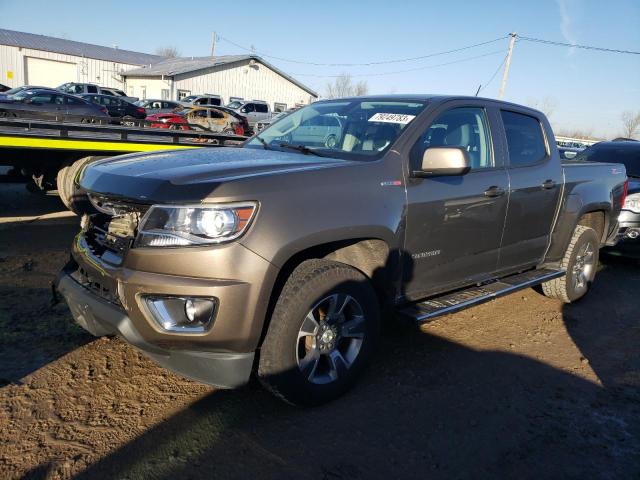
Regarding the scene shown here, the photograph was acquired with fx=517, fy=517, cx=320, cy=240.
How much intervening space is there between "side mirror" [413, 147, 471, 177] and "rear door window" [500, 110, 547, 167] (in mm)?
1152

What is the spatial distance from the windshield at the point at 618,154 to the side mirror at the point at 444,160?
542cm

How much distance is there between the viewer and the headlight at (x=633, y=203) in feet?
22.2

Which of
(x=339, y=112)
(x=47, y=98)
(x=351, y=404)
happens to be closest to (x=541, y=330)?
(x=351, y=404)

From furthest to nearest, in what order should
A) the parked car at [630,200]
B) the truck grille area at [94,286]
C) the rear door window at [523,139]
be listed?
the parked car at [630,200], the rear door window at [523,139], the truck grille area at [94,286]

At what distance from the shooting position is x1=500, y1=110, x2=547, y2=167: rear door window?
4336mm

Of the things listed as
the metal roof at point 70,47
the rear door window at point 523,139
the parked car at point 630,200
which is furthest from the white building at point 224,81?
the rear door window at point 523,139

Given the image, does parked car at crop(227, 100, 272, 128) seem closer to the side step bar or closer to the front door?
the side step bar

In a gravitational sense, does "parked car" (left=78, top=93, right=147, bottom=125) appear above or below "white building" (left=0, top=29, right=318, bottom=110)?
below

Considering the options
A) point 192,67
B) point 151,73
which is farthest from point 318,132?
point 151,73

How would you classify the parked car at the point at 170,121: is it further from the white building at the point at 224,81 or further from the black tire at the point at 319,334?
the white building at the point at 224,81

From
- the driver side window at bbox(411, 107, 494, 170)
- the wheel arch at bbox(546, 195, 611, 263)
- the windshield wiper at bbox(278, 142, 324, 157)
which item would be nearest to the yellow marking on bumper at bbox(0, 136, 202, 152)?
the windshield wiper at bbox(278, 142, 324, 157)

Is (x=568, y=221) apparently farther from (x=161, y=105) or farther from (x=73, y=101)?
(x=161, y=105)

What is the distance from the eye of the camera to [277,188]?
269 centimetres

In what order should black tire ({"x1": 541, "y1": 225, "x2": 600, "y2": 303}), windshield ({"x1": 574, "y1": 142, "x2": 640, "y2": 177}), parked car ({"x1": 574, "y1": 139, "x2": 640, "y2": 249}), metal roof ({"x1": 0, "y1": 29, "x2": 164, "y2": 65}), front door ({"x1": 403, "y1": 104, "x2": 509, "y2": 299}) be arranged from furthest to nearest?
metal roof ({"x1": 0, "y1": 29, "x2": 164, "y2": 65}), windshield ({"x1": 574, "y1": 142, "x2": 640, "y2": 177}), parked car ({"x1": 574, "y1": 139, "x2": 640, "y2": 249}), black tire ({"x1": 541, "y1": 225, "x2": 600, "y2": 303}), front door ({"x1": 403, "y1": 104, "x2": 509, "y2": 299})
